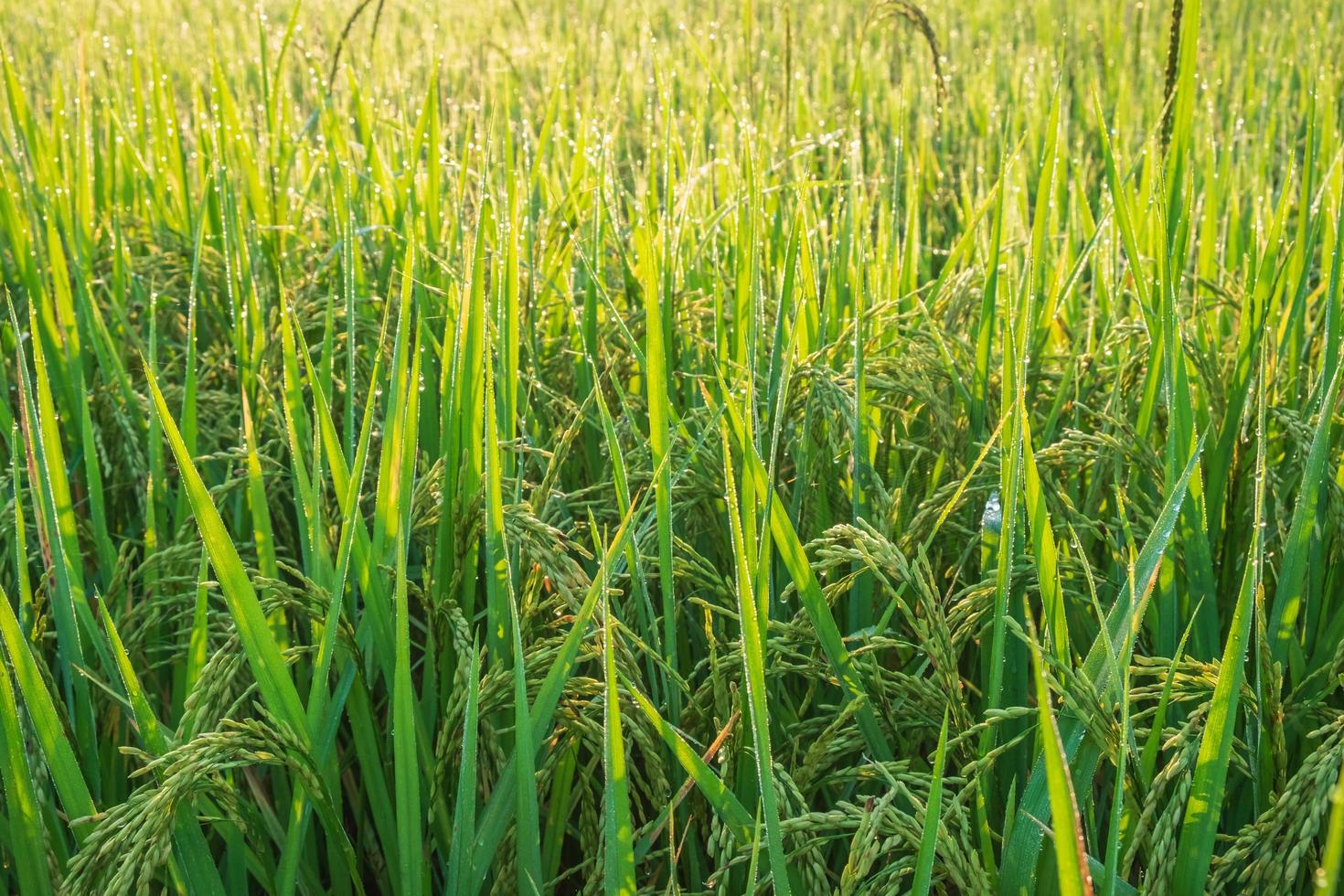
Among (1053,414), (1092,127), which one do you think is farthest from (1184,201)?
(1092,127)

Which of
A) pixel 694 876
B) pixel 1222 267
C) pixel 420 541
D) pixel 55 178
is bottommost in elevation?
pixel 694 876

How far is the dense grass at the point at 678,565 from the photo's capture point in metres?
0.75

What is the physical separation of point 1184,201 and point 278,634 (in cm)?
102

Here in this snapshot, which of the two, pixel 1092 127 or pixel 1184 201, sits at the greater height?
pixel 1184 201

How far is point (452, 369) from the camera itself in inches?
41.3

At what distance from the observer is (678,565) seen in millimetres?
967

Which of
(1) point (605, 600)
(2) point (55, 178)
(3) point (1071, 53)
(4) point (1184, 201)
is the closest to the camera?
(1) point (605, 600)

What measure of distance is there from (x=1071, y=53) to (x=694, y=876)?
4789 mm

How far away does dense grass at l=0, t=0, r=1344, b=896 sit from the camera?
755 mm

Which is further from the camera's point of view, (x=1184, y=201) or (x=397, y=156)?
(x=397, y=156)

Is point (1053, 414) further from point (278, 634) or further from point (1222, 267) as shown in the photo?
point (278, 634)

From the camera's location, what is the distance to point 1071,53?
192 inches

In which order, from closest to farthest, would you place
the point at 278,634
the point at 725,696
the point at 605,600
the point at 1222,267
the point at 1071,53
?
the point at 605,600 < the point at 725,696 < the point at 278,634 < the point at 1222,267 < the point at 1071,53

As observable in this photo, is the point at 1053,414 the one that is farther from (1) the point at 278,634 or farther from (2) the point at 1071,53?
(2) the point at 1071,53
